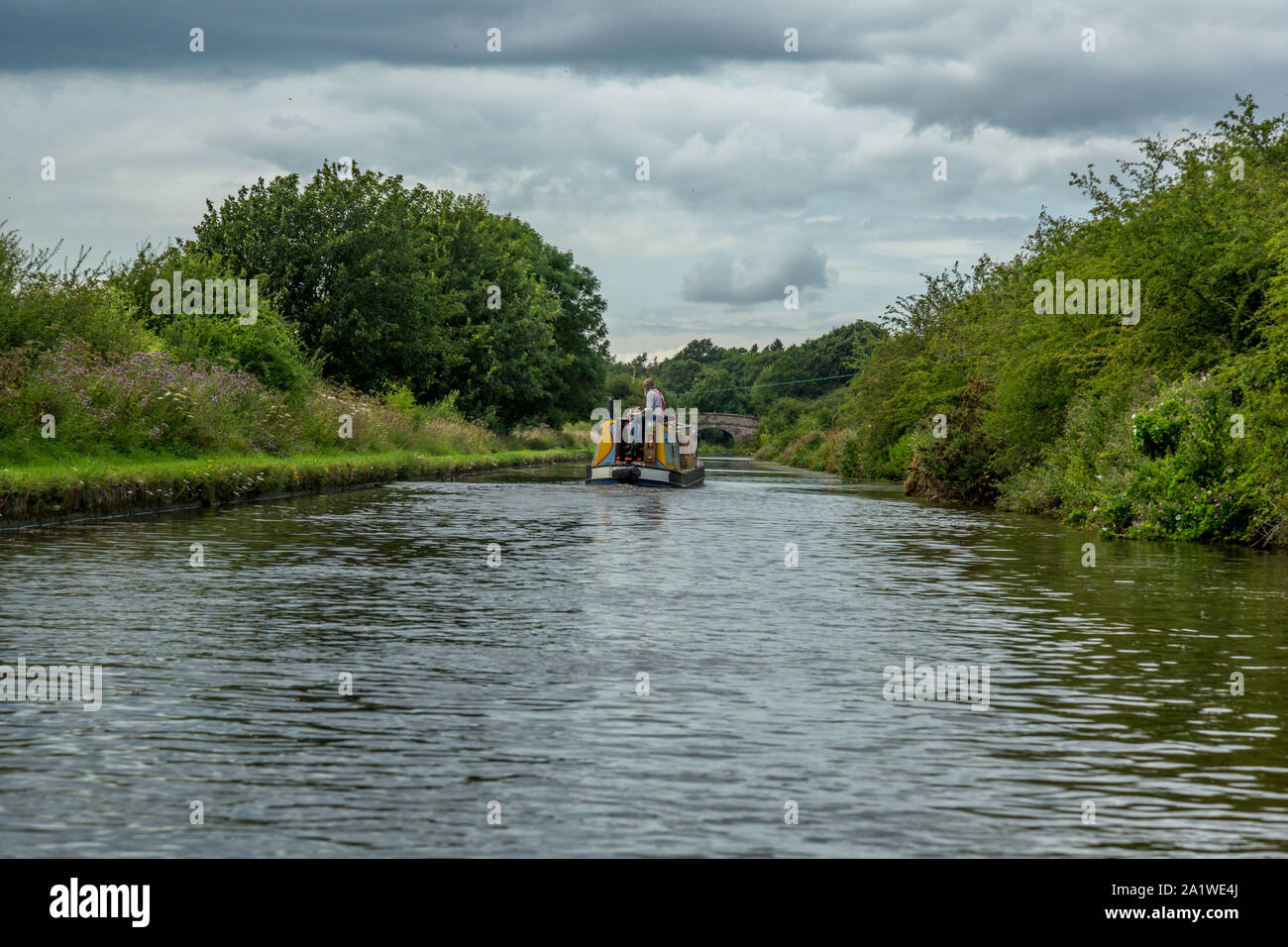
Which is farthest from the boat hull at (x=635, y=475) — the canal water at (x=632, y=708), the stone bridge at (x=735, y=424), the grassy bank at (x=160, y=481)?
the stone bridge at (x=735, y=424)

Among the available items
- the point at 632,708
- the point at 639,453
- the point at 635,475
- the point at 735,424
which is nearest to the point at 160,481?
the point at 632,708

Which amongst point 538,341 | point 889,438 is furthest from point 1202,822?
point 538,341

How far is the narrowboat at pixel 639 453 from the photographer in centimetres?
4125

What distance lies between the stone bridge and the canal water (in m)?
144

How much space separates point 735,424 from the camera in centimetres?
16125

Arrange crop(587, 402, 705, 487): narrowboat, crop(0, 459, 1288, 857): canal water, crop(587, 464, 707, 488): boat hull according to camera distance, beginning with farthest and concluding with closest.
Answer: crop(587, 402, 705, 487): narrowboat
crop(587, 464, 707, 488): boat hull
crop(0, 459, 1288, 857): canal water

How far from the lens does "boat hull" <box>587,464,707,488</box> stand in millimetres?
41000

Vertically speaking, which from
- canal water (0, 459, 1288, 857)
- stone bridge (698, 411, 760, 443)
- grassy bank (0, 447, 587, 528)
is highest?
stone bridge (698, 411, 760, 443)

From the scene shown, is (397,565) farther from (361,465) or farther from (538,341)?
(538,341)

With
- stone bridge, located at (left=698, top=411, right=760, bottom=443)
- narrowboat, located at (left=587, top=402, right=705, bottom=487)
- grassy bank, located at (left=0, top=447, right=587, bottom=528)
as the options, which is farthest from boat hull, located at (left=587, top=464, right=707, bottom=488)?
stone bridge, located at (left=698, top=411, right=760, bottom=443)

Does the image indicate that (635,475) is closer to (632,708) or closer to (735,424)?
(632,708)

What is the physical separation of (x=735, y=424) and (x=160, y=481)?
457 feet

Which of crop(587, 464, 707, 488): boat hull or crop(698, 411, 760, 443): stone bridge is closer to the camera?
crop(587, 464, 707, 488): boat hull

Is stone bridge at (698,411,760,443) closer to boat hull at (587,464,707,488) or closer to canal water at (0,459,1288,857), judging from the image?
boat hull at (587,464,707,488)
